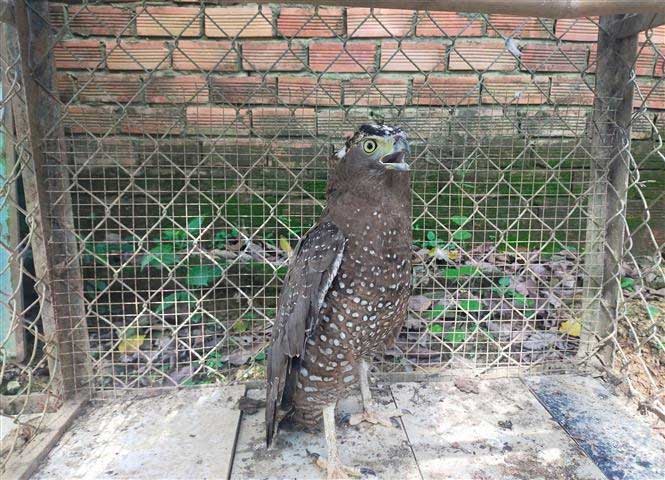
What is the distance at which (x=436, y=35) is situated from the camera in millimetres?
2896

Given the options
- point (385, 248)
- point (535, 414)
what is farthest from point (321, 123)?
point (535, 414)

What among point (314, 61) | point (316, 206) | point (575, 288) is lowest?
point (575, 288)

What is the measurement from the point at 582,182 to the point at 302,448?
7.31 ft

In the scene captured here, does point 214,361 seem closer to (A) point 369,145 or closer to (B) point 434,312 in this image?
(B) point 434,312

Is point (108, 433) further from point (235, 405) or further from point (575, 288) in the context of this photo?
point (575, 288)

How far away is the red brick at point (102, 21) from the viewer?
2.74 metres

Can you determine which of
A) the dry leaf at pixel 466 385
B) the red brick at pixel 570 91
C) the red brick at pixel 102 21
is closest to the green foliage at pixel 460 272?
the dry leaf at pixel 466 385

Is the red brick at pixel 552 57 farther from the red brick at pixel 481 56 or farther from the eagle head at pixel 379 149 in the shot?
the eagle head at pixel 379 149

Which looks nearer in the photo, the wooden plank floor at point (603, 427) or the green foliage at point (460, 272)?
the wooden plank floor at point (603, 427)

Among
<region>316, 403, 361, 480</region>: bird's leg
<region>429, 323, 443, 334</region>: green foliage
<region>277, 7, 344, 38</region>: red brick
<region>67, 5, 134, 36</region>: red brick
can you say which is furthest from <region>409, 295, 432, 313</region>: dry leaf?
<region>67, 5, 134, 36</region>: red brick

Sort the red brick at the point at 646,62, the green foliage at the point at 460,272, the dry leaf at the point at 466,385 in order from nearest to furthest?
the dry leaf at the point at 466,385
the green foliage at the point at 460,272
the red brick at the point at 646,62

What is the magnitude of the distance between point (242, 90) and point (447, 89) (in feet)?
4.30

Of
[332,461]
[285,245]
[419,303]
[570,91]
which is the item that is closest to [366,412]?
[332,461]

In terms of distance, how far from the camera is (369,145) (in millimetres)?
2006
